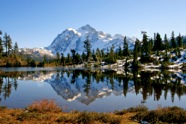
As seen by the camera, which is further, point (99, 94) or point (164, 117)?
point (99, 94)

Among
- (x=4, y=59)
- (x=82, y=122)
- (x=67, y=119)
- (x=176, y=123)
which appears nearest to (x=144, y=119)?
(x=176, y=123)

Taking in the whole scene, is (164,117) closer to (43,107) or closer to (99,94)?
(43,107)

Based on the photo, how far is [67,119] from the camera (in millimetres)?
17469

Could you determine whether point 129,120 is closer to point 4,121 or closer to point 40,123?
point 40,123

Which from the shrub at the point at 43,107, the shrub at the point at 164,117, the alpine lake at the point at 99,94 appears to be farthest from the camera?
the alpine lake at the point at 99,94

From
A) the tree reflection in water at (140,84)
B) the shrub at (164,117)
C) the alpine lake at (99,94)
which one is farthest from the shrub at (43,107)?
the tree reflection in water at (140,84)

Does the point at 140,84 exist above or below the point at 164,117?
below

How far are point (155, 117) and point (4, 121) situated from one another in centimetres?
1033

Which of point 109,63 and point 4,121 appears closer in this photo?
point 4,121

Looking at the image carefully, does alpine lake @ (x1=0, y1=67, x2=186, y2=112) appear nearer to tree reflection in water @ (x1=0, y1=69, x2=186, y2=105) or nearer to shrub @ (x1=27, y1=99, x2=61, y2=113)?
tree reflection in water @ (x1=0, y1=69, x2=186, y2=105)

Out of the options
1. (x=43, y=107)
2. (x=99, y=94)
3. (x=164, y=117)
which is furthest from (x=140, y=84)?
(x=164, y=117)

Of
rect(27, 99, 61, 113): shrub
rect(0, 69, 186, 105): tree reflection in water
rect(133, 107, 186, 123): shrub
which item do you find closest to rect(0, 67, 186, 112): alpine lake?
rect(0, 69, 186, 105): tree reflection in water

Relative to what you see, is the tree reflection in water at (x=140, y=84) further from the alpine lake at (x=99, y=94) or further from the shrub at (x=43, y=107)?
the shrub at (x=43, y=107)

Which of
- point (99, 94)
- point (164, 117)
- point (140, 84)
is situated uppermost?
point (164, 117)
